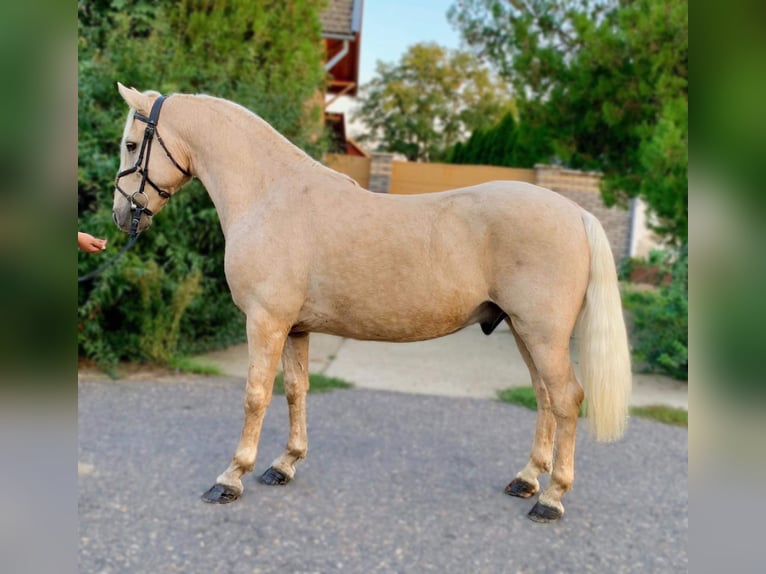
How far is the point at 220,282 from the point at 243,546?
12.9 ft

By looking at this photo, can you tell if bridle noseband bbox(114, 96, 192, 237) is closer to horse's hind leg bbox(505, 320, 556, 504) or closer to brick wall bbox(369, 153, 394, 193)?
horse's hind leg bbox(505, 320, 556, 504)

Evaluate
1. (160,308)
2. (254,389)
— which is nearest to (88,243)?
(254,389)

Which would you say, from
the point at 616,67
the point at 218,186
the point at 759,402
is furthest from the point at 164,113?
the point at 616,67

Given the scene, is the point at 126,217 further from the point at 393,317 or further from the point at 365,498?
the point at 365,498

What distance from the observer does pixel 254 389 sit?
2.87m

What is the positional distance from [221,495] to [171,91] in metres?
3.96

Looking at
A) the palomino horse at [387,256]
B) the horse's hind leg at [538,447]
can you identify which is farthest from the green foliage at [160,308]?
the horse's hind leg at [538,447]

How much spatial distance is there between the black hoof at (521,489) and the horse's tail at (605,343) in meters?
0.70

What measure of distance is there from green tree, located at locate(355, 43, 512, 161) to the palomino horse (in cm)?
2481

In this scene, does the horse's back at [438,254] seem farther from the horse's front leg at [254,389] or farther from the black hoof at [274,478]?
the black hoof at [274,478]

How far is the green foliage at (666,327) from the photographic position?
231 inches

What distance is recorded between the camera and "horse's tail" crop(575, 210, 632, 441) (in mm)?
2713

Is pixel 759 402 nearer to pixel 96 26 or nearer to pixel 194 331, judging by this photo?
pixel 194 331

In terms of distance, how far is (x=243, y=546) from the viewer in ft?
8.50
